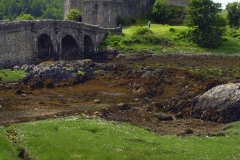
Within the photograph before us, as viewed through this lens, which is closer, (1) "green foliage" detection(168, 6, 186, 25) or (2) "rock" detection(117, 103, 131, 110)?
(2) "rock" detection(117, 103, 131, 110)

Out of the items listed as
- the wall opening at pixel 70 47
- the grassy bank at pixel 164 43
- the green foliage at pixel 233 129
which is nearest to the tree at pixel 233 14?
the grassy bank at pixel 164 43

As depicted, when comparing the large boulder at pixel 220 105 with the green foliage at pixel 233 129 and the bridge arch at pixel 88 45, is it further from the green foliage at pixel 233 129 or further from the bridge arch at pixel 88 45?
the bridge arch at pixel 88 45

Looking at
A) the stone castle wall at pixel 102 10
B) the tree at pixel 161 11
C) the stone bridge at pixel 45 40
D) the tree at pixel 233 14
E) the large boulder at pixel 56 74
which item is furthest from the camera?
the tree at pixel 161 11

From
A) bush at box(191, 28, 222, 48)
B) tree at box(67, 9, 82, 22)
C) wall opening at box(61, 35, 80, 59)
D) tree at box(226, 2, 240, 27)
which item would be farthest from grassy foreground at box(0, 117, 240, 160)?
tree at box(226, 2, 240, 27)

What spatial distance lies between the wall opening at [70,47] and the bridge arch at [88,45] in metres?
2.71

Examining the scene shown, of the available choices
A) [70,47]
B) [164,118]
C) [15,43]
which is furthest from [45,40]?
[164,118]

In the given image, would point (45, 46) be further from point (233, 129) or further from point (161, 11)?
point (233, 129)

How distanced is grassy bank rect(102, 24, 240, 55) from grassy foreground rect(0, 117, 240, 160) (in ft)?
167

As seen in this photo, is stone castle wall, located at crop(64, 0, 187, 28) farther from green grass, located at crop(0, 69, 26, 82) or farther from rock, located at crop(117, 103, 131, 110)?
rock, located at crop(117, 103, 131, 110)

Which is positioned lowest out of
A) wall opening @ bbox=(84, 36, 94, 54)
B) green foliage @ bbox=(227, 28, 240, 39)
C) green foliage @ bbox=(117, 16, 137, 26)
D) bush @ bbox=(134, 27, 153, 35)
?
wall opening @ bbox=(84, 36, 94, 54)

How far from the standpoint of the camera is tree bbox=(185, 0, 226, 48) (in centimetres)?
9094

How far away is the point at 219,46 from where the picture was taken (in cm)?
9144

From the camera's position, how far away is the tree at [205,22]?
90.9m

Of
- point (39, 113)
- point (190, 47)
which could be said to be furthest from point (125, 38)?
point (39, 113)
